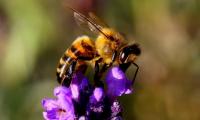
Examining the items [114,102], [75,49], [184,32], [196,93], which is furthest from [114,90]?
[184,32]

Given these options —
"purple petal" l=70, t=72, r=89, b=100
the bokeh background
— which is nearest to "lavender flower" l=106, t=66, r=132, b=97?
"purple petal" l=70, t=72, r=89, b=100

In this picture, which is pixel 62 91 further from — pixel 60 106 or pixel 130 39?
pixel 130 39

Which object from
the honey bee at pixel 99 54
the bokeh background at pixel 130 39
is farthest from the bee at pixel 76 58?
the bokeh background at pixel 130 39

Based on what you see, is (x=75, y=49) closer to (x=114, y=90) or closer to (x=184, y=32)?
(x=114, y=90)

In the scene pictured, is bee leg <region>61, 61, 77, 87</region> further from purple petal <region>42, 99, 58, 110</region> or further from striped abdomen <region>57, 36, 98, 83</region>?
purple petal <region>42, 99, 58, 110</region>

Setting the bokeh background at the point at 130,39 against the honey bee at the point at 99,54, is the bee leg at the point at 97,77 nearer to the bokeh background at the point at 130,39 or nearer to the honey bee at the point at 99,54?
the honey bee at the point at 99,54

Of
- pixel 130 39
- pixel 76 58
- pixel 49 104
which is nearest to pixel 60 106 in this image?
pixel 49 104
